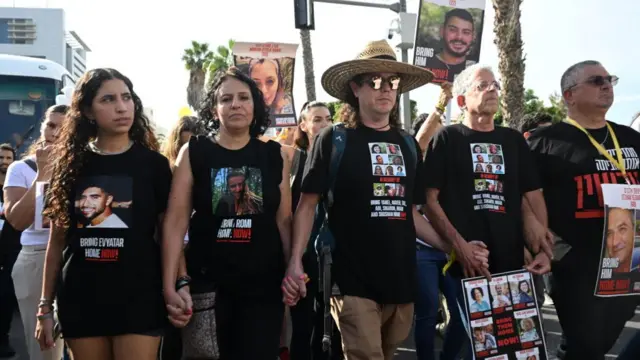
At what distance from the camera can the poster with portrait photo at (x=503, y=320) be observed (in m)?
4.03

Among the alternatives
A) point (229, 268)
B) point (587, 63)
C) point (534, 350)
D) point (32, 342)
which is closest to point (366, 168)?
point (229, 268)

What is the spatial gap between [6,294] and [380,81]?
15.5ft

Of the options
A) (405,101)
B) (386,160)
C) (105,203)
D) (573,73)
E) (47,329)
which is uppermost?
(405,101)

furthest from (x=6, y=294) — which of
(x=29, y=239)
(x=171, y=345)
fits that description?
(x=171, y=345)

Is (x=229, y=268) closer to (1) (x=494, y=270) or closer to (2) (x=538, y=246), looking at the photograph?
(1) (x=494, y=270)

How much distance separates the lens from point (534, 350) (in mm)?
4121

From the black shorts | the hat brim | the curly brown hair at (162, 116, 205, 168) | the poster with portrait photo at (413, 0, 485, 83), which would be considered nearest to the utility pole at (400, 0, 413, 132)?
the poster with portrait photo at (413, 0, 485, 83)

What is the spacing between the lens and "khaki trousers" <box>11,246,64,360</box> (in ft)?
15.3

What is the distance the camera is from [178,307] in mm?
3420

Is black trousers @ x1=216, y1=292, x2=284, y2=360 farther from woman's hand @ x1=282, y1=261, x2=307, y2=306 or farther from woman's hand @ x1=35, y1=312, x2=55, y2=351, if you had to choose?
woman's hand @ x1=35, y1=312, x2=55, y2=351

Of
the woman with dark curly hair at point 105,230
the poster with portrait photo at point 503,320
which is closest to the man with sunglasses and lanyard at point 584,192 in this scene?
the poster with portrait photo at point 503,320

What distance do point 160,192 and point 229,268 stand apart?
0.51 m

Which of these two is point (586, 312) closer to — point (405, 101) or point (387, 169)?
point (387, 169)

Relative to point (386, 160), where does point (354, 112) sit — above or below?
above
